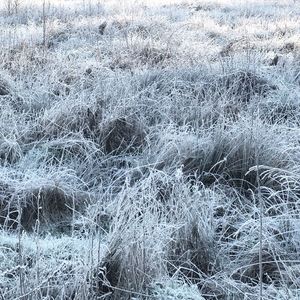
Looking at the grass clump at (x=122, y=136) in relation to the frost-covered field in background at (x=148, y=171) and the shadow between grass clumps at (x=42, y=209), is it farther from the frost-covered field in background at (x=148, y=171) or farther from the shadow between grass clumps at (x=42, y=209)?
the shadow between grass clumps at (x=42, y=209)

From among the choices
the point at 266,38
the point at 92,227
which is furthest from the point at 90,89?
the point at 266,38

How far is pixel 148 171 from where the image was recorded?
314 centimetres

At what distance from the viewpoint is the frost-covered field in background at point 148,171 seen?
2160mm

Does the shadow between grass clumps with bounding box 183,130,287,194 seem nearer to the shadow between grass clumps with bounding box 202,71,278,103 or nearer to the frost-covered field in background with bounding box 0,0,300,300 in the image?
the frost-covered field in background with bounding box 0,0,300,300

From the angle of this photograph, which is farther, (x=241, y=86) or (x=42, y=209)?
(x=241, y=86)

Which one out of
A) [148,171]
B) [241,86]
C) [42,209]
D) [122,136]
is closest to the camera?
[42,209]

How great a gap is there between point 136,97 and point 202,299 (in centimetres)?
219

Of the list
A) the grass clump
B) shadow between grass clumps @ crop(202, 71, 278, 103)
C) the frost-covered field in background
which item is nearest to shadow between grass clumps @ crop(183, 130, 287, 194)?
the frost-covered field in background

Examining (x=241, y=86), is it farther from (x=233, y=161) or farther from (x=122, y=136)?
(x=233, y=161)

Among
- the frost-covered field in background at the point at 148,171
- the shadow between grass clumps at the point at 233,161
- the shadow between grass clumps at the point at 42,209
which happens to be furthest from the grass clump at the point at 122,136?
the shadow between grass clumps at the point at 42,209

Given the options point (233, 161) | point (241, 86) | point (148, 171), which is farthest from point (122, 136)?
point (241, 86)

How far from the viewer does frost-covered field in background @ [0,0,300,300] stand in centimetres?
216

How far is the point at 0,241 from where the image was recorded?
238 centimetres

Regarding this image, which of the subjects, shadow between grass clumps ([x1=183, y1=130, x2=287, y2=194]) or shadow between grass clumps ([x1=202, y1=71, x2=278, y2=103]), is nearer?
shadow between grass clumps ([x1=183, y1=130, x2=287, y2=194])
